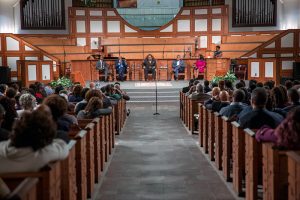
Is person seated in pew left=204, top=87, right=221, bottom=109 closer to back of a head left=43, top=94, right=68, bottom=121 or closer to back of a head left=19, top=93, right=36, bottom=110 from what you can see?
back of a head left=19, top=93, right=36, bottom=110

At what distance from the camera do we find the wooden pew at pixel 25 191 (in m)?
2.41

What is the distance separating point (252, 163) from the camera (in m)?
4.52

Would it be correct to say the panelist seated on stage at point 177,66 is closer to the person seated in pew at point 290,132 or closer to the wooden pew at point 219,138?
the wooden pew at point 219,138

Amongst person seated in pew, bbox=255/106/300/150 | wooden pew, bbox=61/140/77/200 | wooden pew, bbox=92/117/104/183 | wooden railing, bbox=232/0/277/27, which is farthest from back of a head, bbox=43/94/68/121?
wooden railing, bbox=232/0/277/27

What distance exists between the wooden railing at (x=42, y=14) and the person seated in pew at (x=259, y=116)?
53.1 feet

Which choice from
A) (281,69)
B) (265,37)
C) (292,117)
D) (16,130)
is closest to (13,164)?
(16,130)

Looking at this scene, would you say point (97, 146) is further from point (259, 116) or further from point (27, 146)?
point (27, 146)

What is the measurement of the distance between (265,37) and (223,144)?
13867mm

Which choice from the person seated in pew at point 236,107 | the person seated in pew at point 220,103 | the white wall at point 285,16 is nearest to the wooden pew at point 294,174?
the person seated in pew at point 236,107

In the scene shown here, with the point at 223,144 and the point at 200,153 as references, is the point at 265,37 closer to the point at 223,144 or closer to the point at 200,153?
the point at 200,153

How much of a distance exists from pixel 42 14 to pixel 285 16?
9973 mm

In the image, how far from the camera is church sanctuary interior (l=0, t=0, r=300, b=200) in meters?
3.68

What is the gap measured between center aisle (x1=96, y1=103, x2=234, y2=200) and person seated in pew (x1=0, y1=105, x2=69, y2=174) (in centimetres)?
207

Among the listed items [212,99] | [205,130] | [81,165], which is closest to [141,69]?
[212,99]
